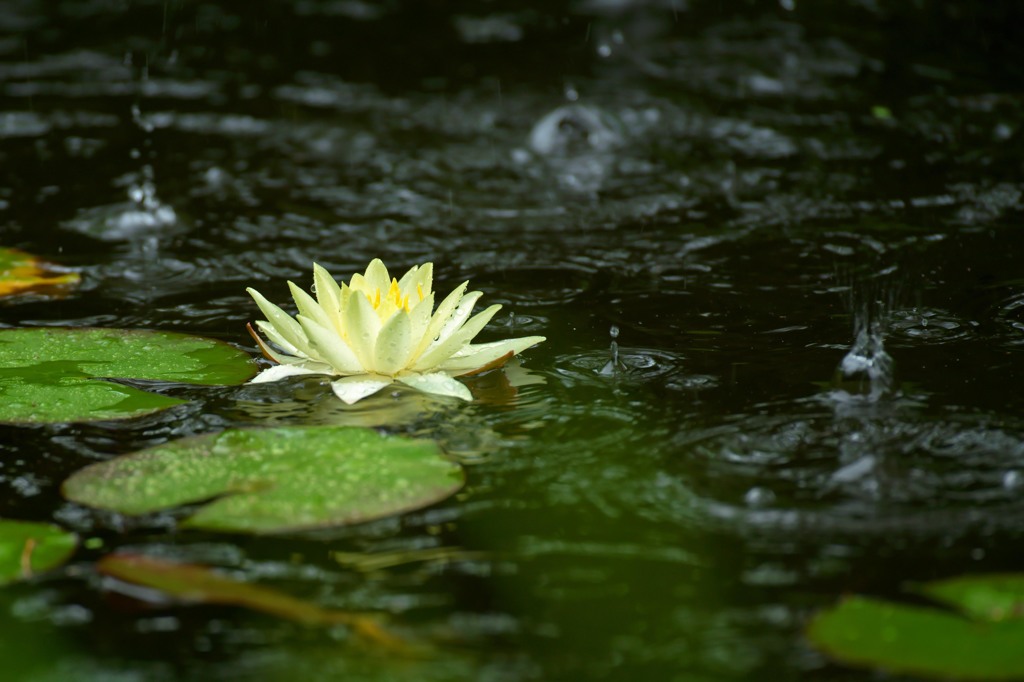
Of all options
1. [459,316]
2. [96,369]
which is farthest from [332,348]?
[96,369]

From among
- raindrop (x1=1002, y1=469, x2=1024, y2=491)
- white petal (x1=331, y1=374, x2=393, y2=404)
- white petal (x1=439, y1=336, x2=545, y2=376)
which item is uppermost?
white petal (x1=439, y1=336, x2=545, y2=376)

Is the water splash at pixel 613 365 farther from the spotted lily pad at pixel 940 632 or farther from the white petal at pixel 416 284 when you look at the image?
the spotted lily pad at pixel 940 632

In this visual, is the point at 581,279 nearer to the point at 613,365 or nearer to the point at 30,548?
the point at 613,365

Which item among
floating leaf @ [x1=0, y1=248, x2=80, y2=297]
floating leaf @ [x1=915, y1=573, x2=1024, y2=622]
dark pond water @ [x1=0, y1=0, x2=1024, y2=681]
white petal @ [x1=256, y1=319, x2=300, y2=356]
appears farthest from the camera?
floating leaf @ [x1=0, y1=248, x2=80, y2=297]

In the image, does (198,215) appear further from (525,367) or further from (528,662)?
(528,662)

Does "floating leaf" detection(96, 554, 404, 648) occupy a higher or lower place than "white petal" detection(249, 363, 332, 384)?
lower

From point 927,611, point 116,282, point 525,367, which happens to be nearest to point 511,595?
point 927,611

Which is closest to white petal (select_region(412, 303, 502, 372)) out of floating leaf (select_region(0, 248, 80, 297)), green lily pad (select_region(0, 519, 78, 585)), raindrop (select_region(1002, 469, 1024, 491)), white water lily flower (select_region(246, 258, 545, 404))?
white water lily flower (select_region(246, 258, 545, 404))

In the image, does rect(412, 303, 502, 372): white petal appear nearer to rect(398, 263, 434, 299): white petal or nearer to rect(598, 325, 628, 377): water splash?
rect(398, 263, 434, 299): white petal
